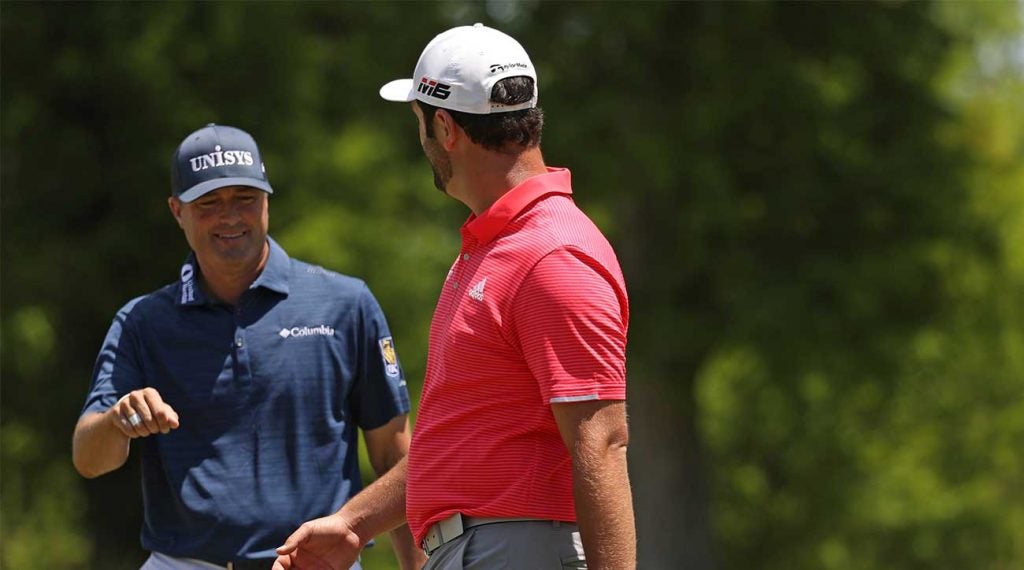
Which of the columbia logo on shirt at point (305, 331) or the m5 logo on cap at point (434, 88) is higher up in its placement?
the m5 logo on cap at point (434, 88)

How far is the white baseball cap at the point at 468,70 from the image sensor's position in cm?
354

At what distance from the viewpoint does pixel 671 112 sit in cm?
1442

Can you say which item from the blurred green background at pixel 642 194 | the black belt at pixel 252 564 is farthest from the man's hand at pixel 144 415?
the blurred green background at pixel 642 194

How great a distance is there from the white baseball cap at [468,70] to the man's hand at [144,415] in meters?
1.05

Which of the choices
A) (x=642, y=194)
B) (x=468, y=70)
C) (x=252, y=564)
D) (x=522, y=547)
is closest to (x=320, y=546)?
(x=252, y=564)

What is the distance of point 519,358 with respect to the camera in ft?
11.2

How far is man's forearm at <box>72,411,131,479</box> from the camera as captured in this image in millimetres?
4387

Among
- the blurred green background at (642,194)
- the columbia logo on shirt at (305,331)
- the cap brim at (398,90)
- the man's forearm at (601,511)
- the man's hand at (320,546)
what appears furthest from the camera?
the blurred green background at (642,194)

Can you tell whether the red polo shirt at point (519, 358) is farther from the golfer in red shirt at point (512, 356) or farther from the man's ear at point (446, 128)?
the man's ear at point (446, 128)

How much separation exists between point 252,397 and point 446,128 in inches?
51.1

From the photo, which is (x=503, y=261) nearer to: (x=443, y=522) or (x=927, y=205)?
(x=443, y=522)

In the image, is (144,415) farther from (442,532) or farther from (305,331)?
(442,532)

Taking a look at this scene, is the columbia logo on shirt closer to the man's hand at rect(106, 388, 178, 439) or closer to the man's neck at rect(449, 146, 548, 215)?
the man's hand at rect(106, 388, 178, 439)

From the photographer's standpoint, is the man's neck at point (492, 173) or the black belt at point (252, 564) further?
the black belt at point (252, 564)
